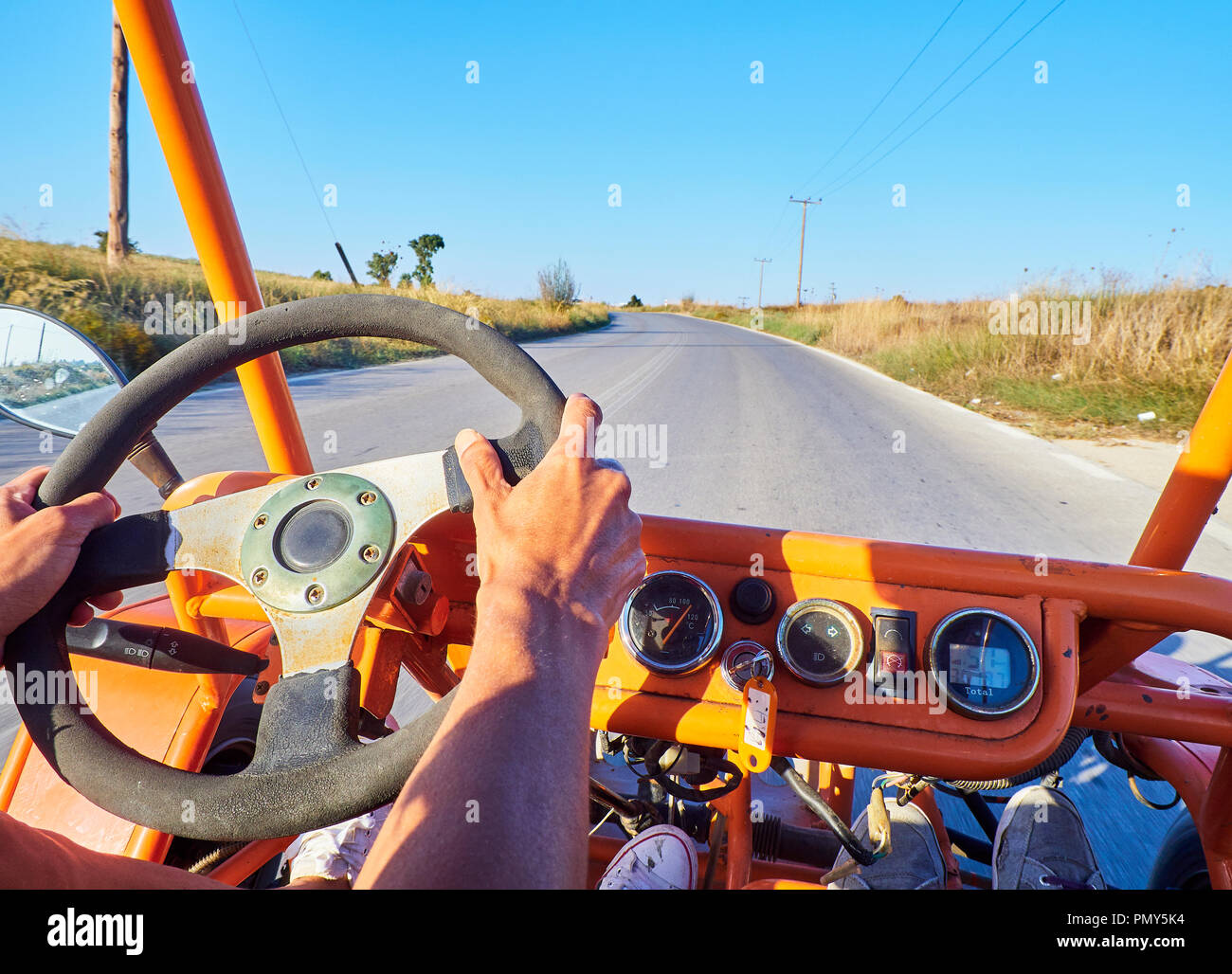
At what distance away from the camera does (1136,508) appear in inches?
178

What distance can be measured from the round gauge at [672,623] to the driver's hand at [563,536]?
42 centimetres

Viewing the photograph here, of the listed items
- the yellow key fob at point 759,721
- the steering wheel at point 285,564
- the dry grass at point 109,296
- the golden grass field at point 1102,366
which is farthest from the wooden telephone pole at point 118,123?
the golden grass field at point 1102,366

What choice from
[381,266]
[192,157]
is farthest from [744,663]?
[381,266]

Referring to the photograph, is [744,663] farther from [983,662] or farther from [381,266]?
[381,266]

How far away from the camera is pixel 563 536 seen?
2.50 ft

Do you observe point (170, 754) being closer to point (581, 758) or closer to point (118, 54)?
point (581, 758)

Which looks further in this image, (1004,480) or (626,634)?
(1004,480)

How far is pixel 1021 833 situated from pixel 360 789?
5.15 ft

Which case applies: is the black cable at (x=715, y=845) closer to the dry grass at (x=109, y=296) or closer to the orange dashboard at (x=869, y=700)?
the orange dashboard at (x=869, y=700)

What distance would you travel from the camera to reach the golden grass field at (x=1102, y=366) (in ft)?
25.2

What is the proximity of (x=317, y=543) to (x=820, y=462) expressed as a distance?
518 cm

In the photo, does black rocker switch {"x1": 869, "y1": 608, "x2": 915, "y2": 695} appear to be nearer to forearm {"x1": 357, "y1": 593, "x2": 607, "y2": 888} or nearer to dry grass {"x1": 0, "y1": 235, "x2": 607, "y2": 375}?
forearm {"x1": 357, "y1": 593, "x2": 607, "y2": 888}

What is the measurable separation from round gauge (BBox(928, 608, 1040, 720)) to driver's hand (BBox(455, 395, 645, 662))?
64 cm

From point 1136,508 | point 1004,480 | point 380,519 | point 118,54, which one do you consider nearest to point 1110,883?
point 380,519
